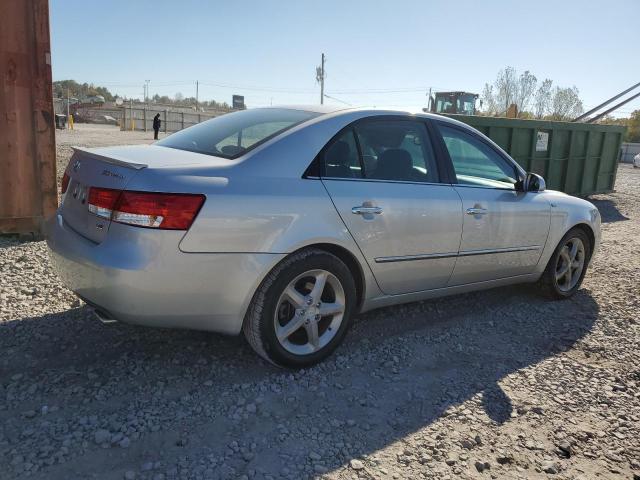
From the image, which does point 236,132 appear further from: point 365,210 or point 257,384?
point 257,384

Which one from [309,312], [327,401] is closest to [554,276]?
[309,312]

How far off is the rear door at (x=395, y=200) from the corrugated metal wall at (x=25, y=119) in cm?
393

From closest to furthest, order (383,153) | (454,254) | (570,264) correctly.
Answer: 1. (383,153)
2. (454,254)
3. (570,264)

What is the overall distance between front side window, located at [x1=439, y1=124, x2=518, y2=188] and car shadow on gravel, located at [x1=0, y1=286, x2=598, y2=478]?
1170 mm

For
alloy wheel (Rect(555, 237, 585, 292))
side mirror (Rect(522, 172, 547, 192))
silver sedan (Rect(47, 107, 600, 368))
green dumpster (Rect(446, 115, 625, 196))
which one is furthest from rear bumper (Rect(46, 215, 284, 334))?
green dumpster (Rect(446, 115, 625, 196))

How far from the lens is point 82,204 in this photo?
307 centimetres

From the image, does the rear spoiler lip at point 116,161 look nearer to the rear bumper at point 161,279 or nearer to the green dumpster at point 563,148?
the rear bumper at point 161,279

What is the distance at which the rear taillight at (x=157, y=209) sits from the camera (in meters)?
2.70

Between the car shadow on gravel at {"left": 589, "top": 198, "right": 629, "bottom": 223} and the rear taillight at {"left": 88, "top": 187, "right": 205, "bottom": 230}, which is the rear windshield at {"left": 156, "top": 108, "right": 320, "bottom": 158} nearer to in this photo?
the rear taillight at {"left": 88, "top": 187, "right": 205, "bottom": 230}

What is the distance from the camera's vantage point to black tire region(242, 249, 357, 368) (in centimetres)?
305

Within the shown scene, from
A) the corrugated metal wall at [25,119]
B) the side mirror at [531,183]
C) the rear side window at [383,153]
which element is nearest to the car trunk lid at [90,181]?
the rear side window at [383,153]

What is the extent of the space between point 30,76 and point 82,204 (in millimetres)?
3365

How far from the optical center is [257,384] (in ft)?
10.3

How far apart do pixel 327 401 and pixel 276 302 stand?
63 cm
